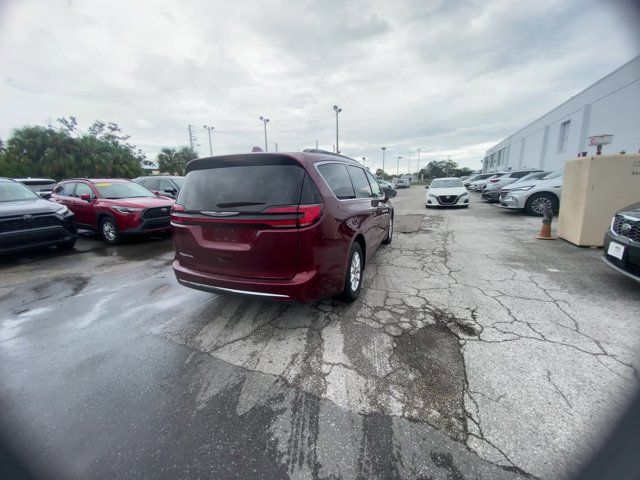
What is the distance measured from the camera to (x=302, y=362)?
252 cm

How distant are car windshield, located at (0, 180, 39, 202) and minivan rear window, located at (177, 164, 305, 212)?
5863mm

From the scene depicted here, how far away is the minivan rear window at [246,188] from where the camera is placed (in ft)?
8.82

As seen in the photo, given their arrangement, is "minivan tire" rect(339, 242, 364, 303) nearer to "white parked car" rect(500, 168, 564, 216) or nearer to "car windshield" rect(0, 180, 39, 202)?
"car windshield" rect(0, 180, 39, 202)

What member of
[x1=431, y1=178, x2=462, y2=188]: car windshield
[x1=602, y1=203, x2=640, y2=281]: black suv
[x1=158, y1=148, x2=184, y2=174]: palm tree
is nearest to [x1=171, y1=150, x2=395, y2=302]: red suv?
[x1=602, y1=203, x2=640, y2=281]: black suv

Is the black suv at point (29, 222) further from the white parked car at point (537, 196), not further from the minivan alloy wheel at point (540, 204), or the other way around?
the minivan alloy wheel at point (540, 204)

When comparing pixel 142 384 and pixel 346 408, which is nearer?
pixel 346 408

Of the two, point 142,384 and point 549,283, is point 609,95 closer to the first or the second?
point 549,283

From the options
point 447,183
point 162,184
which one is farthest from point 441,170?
point 162,184

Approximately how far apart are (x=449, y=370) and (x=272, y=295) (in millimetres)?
1642

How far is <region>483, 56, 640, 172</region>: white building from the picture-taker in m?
14.0

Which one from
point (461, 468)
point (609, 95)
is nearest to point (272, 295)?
point (461, 468)

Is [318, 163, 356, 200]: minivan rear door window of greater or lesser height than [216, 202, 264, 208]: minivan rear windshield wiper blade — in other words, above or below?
above

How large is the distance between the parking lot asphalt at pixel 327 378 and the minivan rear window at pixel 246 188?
132cm

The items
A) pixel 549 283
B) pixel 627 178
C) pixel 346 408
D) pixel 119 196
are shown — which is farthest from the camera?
pixel 119 196
